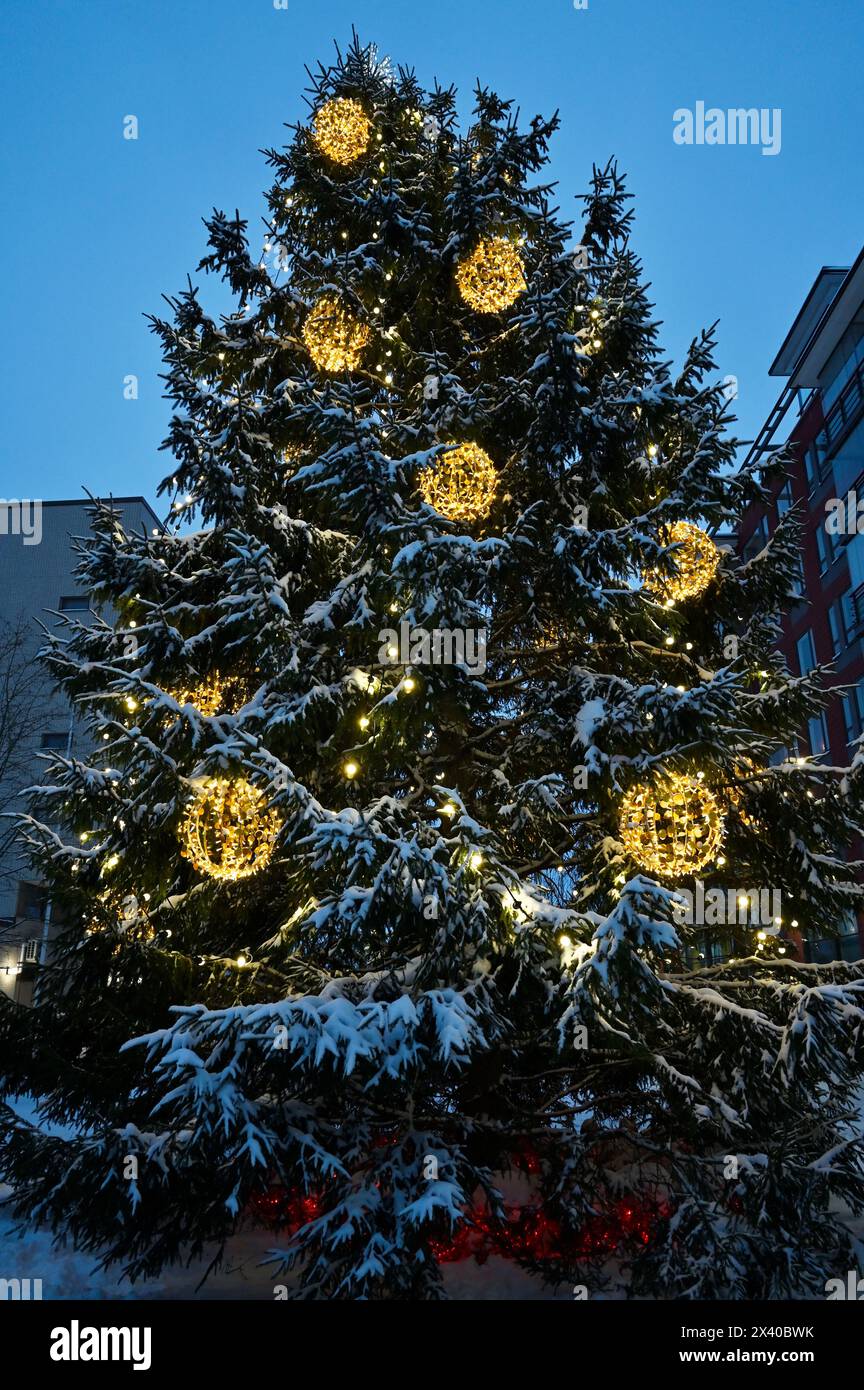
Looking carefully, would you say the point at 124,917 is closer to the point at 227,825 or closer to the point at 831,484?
the point at 227,825

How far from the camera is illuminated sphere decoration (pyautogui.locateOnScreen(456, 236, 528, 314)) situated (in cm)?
739

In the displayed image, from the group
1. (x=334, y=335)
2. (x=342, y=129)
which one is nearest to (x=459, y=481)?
(x=334, y=335)

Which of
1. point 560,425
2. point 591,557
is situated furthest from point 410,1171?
point 560,425

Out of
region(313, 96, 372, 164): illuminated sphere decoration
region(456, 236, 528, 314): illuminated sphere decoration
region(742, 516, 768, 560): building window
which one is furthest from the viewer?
region(742, 516, 768, 560): building window

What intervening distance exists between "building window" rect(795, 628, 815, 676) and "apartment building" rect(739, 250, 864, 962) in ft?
0.13

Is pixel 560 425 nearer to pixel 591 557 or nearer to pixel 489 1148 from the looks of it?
pixel 591 557

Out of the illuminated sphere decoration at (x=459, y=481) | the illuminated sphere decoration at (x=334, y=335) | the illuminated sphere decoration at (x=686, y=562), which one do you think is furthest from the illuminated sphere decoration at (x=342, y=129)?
the illuminated sphere decoration at (x=686, y=562)

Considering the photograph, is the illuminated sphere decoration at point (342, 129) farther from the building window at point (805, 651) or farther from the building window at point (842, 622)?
the building window at point (805, 651)

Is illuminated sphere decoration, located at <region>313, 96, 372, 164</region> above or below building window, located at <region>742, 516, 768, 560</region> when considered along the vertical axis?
below

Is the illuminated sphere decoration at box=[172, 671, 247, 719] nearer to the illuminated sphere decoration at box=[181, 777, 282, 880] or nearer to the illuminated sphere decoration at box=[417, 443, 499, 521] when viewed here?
the illuminated sphere decoration at box=[181, 777, 282, 880]

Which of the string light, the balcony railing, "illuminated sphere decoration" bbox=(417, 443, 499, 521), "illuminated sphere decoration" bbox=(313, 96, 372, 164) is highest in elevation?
the balcony railing

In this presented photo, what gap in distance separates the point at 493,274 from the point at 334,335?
1616 mm

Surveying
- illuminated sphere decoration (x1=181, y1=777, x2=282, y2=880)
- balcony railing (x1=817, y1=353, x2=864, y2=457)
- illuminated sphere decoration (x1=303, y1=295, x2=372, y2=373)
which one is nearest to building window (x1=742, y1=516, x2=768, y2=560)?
balcony railing (x1=817, y1=353, x2=864, y2=457)

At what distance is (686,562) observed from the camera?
712cm
